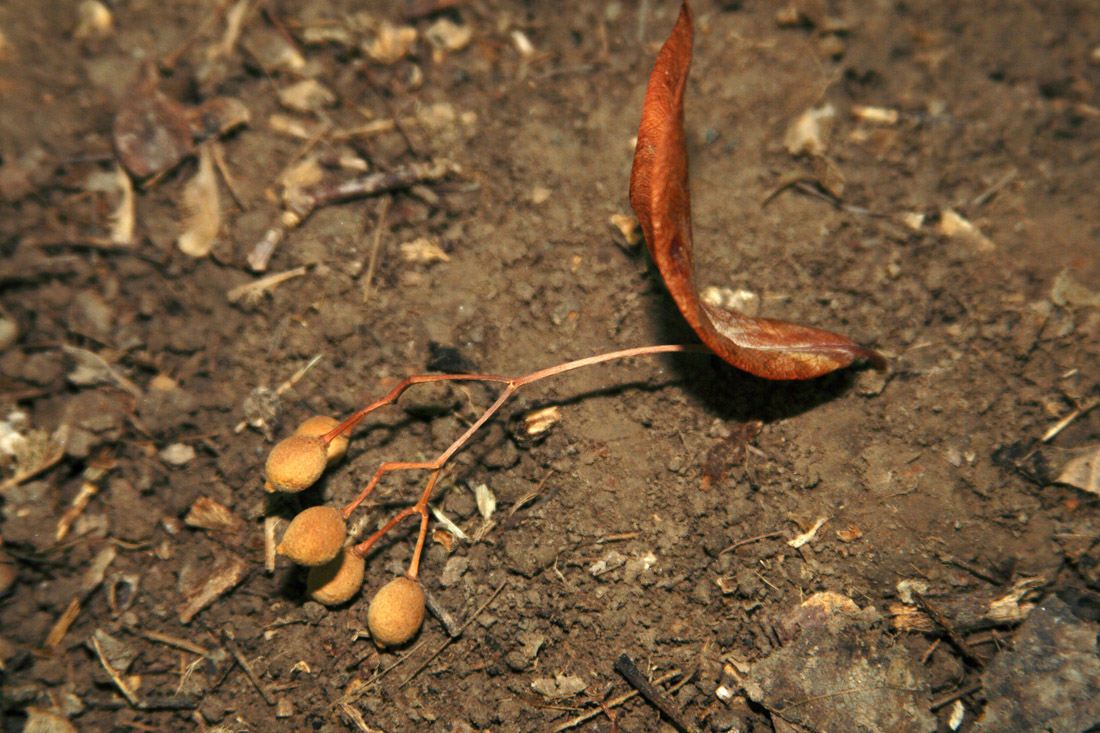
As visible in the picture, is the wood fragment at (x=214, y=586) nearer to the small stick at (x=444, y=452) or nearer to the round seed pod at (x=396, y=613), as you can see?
the small stick at (x=444, y=452)

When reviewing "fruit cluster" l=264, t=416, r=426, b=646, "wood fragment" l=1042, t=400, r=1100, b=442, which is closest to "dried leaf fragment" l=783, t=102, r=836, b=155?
"wood fragment" l=1042, t=400, r=1100, b=442

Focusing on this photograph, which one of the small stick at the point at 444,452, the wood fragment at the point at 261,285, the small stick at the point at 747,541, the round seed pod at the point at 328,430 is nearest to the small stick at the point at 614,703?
the small stick at the point at 747,541

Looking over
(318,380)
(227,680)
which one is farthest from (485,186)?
(227,680)

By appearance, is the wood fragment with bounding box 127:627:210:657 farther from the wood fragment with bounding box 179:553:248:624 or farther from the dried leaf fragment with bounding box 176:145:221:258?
the dried leaf fragment with bounding box 176:145:221:258

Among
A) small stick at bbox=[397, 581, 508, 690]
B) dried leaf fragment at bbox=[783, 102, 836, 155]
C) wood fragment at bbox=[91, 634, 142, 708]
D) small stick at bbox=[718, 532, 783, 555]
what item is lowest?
wood fragment at bbox=[91, 634, 142, 708]

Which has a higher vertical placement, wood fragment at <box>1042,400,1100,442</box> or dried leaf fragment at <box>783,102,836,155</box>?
dried leaf fragment at <box>783,102,836,155</box>

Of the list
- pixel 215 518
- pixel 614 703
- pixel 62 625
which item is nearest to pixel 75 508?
pixel 62 625
